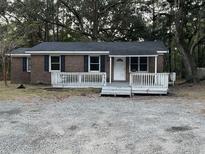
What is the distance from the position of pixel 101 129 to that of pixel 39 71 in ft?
53.9

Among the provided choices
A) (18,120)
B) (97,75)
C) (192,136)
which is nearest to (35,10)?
(97,75)

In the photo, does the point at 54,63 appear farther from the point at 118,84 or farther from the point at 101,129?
the point at 101,129

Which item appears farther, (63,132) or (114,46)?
(114,46)

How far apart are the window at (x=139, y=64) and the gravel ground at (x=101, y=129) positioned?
353 inches

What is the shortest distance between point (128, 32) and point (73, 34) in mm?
7276

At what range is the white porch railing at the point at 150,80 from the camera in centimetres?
2111

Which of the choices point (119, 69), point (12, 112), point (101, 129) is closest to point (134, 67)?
point (119, 69)

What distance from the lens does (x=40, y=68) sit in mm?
25906

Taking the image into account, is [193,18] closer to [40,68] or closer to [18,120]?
[40,68]

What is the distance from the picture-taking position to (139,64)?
2445 centimetres

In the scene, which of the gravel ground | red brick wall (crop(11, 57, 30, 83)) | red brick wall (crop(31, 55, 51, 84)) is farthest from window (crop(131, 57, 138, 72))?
the gravel ground

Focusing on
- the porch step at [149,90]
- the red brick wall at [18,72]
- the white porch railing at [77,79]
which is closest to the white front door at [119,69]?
the white porch railing at [77,79]

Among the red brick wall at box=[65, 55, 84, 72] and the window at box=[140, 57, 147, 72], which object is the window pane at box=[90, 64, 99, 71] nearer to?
the red brick wall at box=[65, 55, 84, 72]

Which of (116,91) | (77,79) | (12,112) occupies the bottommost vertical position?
(12,112)
